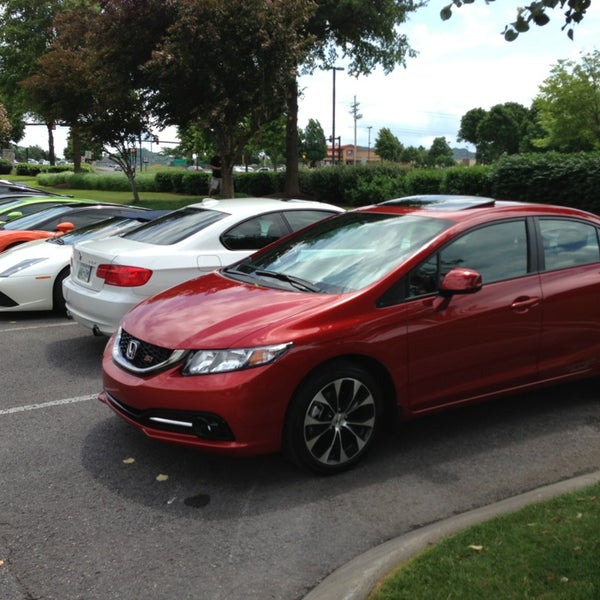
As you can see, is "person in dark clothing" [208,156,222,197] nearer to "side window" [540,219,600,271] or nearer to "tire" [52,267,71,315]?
"tire" [52,267,71,315]

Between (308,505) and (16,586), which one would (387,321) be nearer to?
(308,505)

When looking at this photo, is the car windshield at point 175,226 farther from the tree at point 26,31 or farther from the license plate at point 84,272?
the tree at point 26,31

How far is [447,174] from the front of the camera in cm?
2344

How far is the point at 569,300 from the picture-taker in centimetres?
461

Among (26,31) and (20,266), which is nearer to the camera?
(20,266)

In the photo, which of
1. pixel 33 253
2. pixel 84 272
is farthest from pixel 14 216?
pixel 84 272

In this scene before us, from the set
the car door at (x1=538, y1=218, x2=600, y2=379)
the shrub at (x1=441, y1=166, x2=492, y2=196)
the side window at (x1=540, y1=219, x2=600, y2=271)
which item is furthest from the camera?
the shrub at (x1=441, y1=166, x2=492, y2=196)

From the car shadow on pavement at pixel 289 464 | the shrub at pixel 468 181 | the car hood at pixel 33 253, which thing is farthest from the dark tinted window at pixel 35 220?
the shrub at pixel 468 181

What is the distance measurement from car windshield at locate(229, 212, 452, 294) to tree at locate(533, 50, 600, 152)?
124 ft

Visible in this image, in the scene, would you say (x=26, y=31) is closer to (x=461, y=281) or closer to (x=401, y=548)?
(x=461, y=281)

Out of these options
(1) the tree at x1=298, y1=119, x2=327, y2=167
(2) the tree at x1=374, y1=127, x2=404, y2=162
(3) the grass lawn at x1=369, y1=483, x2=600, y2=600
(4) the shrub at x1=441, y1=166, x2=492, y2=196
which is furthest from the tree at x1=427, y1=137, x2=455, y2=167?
(3) the grass lawn at x1=369, y1=483, x2=600, y2=600

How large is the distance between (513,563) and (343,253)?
231 centimetres

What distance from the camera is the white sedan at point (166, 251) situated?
586 centimetres

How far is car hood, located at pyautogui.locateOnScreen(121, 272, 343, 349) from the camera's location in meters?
3.64
